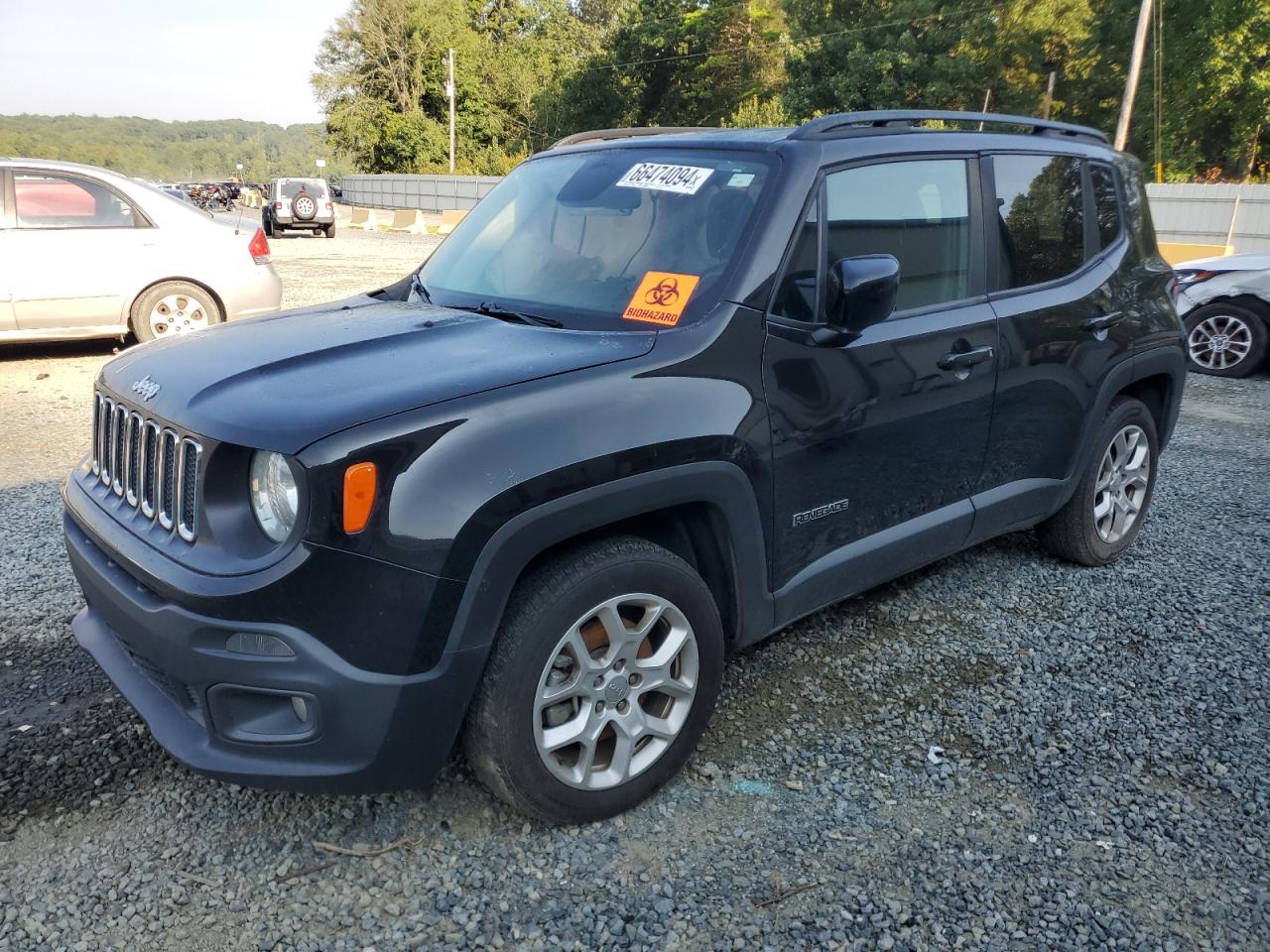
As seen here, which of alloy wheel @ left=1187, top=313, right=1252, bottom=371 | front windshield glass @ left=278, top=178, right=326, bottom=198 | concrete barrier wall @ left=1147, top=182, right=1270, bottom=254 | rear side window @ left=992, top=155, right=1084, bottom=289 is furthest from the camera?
front windshield glass @ left=278, top=178, right=326, bottom=198

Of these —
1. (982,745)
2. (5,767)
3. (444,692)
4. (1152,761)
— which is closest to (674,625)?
(444,692)

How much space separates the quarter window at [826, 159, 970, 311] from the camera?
310cm

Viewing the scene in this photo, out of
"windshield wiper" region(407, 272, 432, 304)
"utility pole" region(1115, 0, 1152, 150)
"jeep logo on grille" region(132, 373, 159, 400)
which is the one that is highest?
"utility pole" region(1115, 0, 1152, 150)

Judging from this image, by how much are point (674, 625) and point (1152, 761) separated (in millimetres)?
1597

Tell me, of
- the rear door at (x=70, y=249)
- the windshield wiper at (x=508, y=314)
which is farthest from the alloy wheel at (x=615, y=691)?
the rear door at (x=70, y=249)

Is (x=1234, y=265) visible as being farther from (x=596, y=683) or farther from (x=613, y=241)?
(x=596, y=683)

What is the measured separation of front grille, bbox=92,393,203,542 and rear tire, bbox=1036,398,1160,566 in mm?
3535

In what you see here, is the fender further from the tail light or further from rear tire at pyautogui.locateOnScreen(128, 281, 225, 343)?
the tail light

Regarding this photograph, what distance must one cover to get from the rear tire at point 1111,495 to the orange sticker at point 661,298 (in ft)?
7.52

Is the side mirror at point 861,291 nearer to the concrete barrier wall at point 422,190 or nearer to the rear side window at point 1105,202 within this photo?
the rear side window at point 1105,202

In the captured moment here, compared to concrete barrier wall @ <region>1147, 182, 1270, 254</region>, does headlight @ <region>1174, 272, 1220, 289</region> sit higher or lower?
lower

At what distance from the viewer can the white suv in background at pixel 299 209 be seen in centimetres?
2739

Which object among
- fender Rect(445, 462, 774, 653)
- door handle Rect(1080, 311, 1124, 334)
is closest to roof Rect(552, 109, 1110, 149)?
door handle Rect(1080, 311, 1124, 334)

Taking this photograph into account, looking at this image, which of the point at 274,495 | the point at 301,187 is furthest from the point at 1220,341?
the point at 301,187
